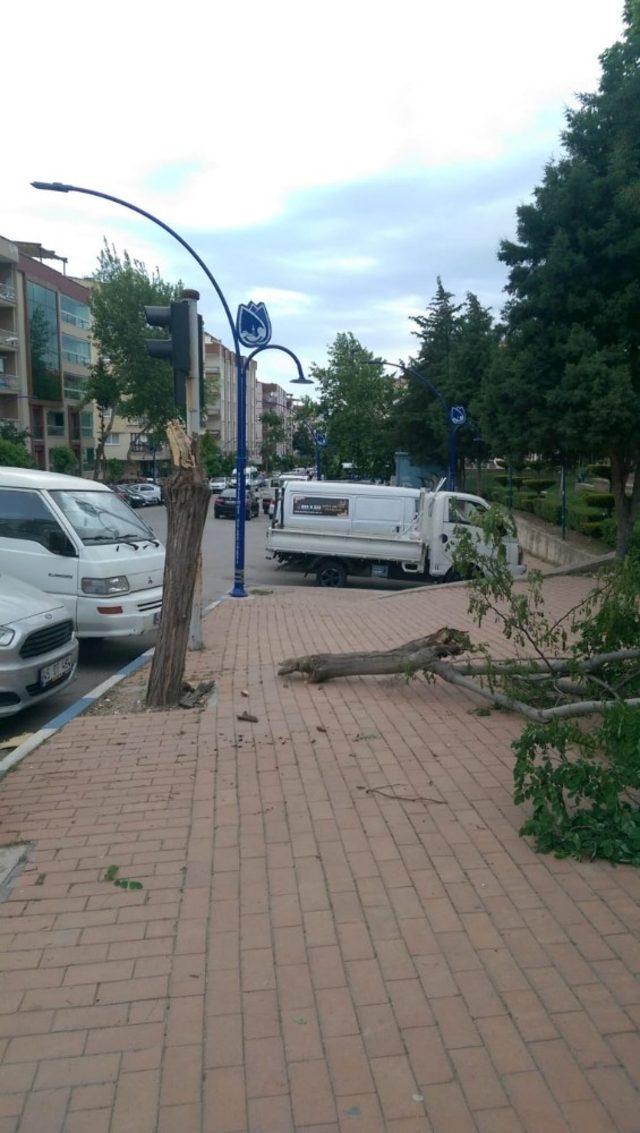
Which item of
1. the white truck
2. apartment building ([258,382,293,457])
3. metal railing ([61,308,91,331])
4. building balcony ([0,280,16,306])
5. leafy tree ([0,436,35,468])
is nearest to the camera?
the white truck

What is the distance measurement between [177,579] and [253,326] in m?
7.41

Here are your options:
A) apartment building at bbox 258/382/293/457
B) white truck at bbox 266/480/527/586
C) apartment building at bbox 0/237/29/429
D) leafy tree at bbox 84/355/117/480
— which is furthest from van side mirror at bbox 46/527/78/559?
apartment building at bbox 258/382/293/457

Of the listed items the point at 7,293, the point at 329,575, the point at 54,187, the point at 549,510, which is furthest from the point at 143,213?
the point at 7,293

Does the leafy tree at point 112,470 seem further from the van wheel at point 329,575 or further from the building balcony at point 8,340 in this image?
the van wheel at point 329,575

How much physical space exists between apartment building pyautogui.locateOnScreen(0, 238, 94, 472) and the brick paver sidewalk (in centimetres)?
4525

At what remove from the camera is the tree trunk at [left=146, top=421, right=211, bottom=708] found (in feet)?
21.7

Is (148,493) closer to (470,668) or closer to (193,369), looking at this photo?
(193,369)

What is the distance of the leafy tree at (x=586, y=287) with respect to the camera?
1280cm

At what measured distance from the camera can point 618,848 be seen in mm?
3943

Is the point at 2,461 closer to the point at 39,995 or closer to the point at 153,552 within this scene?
the point at 153,552

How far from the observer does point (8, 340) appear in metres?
46.4

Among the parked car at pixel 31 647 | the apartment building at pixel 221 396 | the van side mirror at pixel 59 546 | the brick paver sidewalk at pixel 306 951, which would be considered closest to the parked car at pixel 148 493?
the apartment building at pixel 221 396

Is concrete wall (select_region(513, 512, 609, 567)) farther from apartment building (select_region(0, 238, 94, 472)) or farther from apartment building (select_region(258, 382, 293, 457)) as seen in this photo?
apartment building (select_region(258, 382, 293, 457))

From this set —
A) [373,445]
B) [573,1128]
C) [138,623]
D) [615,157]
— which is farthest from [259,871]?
[373,445]
